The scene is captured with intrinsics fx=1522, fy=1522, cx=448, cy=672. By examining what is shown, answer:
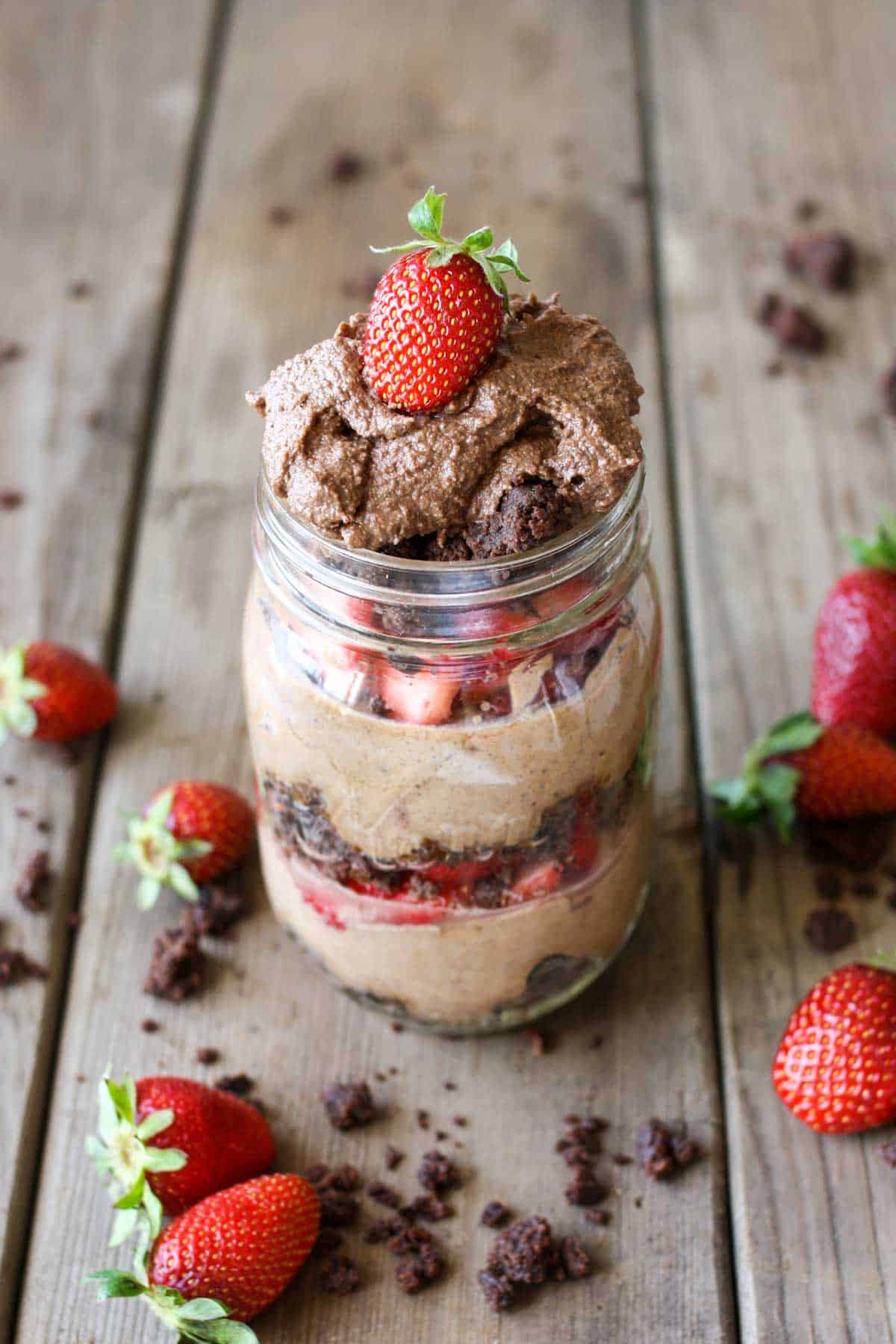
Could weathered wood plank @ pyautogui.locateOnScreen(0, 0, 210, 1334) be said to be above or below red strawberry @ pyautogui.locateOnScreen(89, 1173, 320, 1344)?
above

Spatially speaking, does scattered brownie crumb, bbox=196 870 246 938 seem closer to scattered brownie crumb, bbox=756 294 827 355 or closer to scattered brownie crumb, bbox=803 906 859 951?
scattered brownie crumb, bbox=803 906 859 951

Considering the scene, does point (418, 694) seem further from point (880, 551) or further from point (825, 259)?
point (825, 259)

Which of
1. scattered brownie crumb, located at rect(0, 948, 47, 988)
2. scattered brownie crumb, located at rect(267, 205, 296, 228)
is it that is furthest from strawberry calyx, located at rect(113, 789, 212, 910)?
scattered brownie crumb, located at rect(267, 205, 296, 228)

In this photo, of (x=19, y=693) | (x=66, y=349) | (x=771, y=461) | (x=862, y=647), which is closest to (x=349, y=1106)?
(x=19, y=693)

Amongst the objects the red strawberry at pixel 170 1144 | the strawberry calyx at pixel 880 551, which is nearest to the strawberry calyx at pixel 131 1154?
the red strawberry at pixel 170 1144

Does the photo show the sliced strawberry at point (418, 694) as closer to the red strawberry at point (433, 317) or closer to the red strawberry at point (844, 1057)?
the red strawberry at point (433, 317)

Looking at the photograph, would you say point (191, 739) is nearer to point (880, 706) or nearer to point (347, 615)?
point (347, 615)

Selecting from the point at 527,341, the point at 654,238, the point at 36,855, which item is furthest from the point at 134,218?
the point at 527,341
